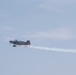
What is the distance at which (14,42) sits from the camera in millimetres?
156000

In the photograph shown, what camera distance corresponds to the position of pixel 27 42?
155250mm

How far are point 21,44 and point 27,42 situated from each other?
300cm

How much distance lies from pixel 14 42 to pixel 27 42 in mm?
6249

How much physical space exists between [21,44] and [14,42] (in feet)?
11.6

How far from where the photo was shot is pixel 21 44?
510 feet
